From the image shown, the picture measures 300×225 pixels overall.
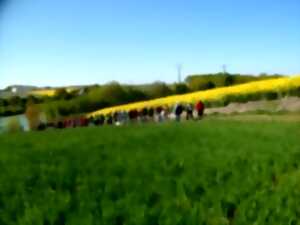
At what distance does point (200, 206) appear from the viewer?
8062 mm

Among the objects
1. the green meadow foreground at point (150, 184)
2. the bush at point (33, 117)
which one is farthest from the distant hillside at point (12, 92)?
the green meadow foreground at point (150, 184)

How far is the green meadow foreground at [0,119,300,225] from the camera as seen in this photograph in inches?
297

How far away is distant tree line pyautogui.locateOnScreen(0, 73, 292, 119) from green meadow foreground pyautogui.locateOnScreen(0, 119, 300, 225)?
33084 mm

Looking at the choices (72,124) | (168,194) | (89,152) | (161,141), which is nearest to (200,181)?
(168,194)

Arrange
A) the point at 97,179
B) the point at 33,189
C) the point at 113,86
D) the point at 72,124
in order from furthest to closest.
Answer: the point at 113,86 < the point at 72,124 < the point at 97,179 < the point at 33,189

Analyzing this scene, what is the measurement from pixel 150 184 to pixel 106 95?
54131 millimetres

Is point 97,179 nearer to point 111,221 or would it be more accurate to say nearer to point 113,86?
point 111,221

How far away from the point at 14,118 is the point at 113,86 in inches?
995

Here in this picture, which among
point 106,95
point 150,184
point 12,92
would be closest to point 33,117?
point 12,92

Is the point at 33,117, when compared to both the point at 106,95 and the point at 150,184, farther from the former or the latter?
the point at 150,184

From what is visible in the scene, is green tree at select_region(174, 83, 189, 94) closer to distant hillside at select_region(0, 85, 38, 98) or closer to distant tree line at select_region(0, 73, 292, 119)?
distant tree line at select_region(0, 73, 292, 119)

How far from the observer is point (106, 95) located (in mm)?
62969

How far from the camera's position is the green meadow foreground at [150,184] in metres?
7.55

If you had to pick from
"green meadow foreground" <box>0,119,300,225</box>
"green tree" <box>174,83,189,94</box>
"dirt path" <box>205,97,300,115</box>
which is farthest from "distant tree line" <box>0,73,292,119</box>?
"green meadow foreground" <box>0,119,300,225</box>
